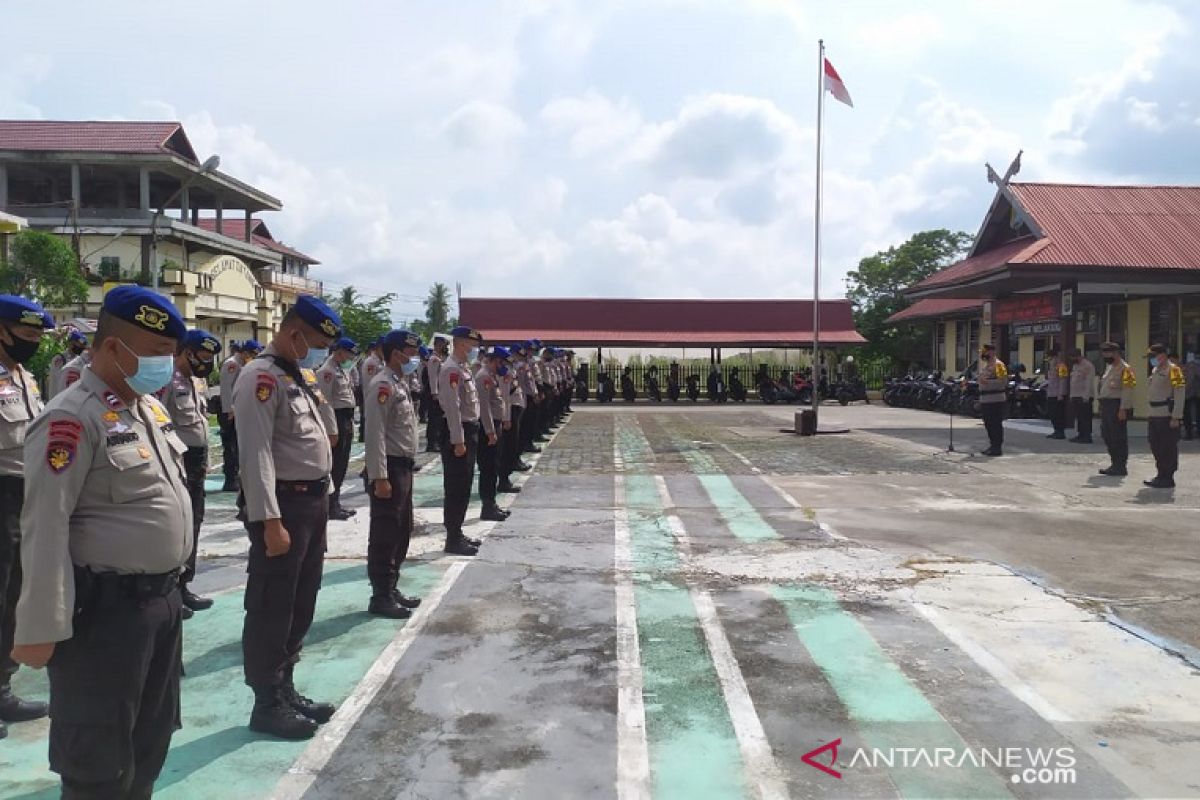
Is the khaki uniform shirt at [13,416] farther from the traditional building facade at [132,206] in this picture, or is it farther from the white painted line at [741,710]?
the traditional building facade at [132,206]

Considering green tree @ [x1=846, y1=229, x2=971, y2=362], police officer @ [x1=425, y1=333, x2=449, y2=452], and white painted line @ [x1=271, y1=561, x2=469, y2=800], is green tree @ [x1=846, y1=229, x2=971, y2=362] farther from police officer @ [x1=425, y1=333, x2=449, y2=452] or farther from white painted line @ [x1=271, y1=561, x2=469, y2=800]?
white painted line @ [x1=271, y1=561, x2=469, y2=800]

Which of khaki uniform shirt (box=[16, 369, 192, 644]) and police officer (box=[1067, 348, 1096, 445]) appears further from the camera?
police officer (box=[1067, 348, 1096, 445])

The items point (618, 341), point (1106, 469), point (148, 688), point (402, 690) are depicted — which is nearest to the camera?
point (148, 688)

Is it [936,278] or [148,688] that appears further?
[936,278]

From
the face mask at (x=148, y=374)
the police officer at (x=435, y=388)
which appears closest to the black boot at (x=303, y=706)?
the face mask at (x=148, y=374)

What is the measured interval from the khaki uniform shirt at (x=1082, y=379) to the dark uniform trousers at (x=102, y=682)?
16.6 meters

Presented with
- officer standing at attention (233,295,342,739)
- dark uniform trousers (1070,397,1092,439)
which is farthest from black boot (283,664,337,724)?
dark uniform trousers (1070,397,1092,439)

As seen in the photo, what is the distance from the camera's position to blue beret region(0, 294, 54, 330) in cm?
456

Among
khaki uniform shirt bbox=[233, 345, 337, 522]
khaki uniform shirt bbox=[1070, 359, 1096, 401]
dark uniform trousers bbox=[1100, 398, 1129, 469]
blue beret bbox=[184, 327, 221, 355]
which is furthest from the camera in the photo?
khaki uniform shirt bbox=[1070, 359, 1096, 401]

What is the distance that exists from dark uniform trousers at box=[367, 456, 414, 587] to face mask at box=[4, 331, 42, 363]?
200 cm

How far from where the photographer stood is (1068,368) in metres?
18.8

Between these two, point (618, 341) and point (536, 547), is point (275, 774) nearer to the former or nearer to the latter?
point (536, 547)

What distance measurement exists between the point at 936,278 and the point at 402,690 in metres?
22.6

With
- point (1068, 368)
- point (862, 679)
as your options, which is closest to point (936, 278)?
point (1068, 368)
